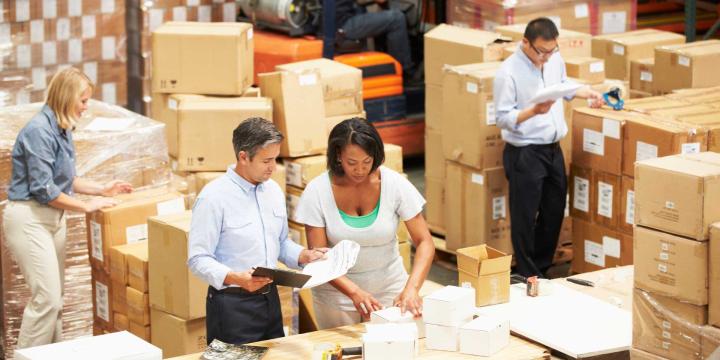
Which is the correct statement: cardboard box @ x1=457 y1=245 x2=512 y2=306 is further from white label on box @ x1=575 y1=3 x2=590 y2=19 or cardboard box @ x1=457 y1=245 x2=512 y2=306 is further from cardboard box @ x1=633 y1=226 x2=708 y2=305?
white label on box @ x1=575 y1=3 x2=590 y2=19

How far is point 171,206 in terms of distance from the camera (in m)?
7.62

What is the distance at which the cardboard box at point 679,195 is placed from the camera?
5203 millimetres

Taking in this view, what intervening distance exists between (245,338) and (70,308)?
8.61 feet

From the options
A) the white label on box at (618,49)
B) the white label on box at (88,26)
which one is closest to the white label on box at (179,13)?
the white label on box at (88,26)

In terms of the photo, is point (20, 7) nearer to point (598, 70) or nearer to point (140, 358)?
point (598, 70)

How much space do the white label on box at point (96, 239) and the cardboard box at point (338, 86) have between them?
1.85 meters

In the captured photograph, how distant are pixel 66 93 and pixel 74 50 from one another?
11.7 ft

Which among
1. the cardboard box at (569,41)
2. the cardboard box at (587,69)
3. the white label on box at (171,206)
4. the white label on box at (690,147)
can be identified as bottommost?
the white label on box at (171,206)

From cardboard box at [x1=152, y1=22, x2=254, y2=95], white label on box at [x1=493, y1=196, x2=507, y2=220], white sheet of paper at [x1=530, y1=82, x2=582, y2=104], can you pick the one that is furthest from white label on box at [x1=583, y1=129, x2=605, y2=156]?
cardboard box at [x1=152, y1=22, x2=254, y2=95]

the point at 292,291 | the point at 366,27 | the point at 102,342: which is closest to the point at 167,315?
the point at 292,291

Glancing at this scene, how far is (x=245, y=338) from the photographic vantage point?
18.7 feet

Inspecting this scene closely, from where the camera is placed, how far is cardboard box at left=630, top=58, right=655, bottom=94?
9.44 meters

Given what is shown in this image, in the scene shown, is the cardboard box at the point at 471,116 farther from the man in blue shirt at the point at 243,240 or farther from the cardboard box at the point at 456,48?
the man in blue shirt at the point at 243,240

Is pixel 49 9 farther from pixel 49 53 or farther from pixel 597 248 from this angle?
pixel 597 248
